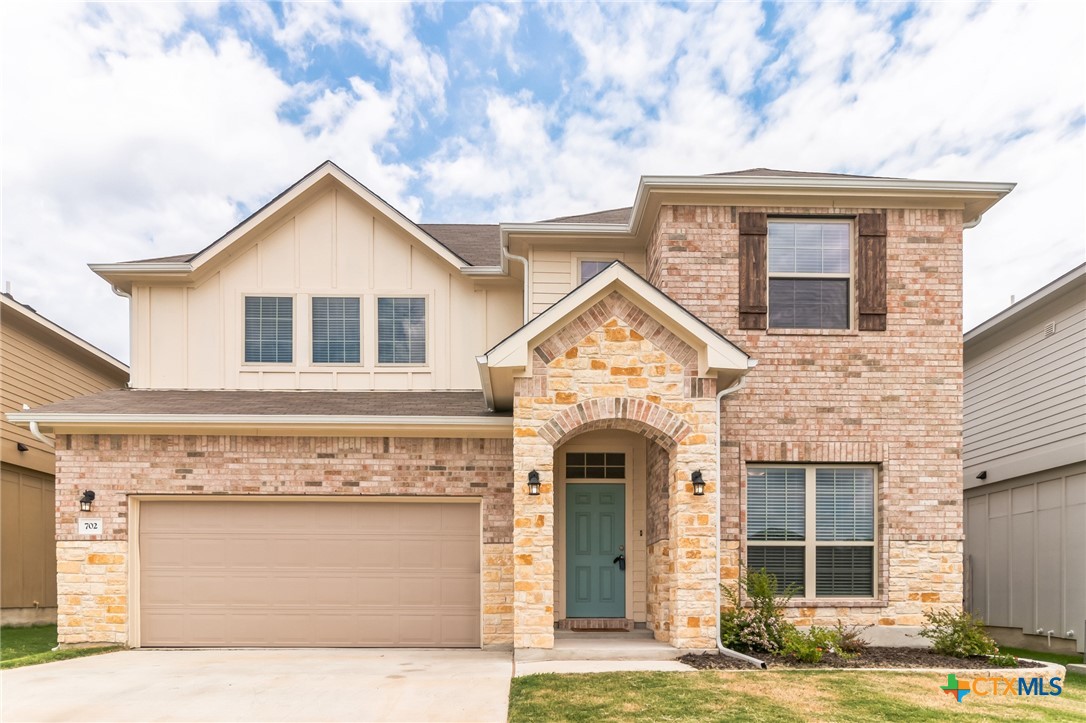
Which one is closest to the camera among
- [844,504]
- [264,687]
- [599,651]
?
[264,687]

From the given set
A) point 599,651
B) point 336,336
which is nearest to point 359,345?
point 336,336

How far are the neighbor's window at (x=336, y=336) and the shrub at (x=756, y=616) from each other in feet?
21.3

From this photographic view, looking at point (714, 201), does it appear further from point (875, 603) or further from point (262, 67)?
point (262, 67)

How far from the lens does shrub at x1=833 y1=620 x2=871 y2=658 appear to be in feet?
29.9

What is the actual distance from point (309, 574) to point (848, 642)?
6906mm

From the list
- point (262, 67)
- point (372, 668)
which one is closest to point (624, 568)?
point (372, 668)

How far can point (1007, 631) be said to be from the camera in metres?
13.3

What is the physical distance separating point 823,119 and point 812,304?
7032mm

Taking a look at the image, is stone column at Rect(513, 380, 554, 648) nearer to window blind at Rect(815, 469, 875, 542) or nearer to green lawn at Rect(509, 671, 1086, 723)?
green lawn at Rect(509, 671, 1086, 723)

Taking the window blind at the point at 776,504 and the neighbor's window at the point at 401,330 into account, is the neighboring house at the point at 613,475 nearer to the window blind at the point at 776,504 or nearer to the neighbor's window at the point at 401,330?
the window blind at the point at 776,504

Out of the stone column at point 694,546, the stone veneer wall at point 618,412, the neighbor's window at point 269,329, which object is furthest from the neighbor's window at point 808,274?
the neighbor's window at point 269,329

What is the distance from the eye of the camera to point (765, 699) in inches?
273

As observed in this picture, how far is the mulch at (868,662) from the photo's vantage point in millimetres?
8383

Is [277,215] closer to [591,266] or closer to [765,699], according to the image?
[591,266]
